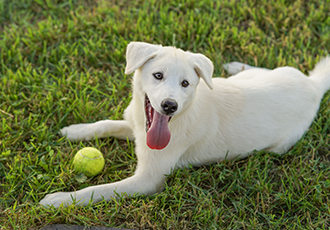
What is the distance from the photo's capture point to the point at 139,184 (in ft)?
10.8

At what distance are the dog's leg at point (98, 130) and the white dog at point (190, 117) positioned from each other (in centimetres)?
1

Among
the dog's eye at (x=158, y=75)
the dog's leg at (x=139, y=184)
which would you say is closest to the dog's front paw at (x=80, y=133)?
the dog's leg at (x=139, y=184)

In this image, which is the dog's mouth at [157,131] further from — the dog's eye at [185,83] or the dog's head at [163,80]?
the dog's eye at [185,83]

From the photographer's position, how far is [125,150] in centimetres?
386

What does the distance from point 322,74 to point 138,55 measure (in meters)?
2.59

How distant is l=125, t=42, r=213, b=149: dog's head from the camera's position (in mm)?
2871

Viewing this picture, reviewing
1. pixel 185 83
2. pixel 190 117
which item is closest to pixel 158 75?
pixel 185 83

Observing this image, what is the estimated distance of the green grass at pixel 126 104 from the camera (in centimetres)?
328

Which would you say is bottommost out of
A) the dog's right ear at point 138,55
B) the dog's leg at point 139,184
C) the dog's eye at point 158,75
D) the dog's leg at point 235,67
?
the dog's leg at point 139,184

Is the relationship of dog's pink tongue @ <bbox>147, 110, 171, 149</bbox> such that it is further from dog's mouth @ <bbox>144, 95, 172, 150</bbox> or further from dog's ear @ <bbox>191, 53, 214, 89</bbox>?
dog's ear @ <bbox>191, 53, 214, 89</bbox>

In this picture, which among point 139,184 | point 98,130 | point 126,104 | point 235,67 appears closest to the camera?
point 139,184

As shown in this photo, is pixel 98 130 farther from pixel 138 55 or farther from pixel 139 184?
pixel 138 55

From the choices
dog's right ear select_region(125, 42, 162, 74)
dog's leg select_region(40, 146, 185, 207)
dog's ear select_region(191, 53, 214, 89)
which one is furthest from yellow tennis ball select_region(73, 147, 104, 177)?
dog's ear select_region(191, 53, 214, 89)

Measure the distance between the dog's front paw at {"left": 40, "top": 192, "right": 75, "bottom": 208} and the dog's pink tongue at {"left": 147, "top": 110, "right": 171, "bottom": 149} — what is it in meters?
0.92
